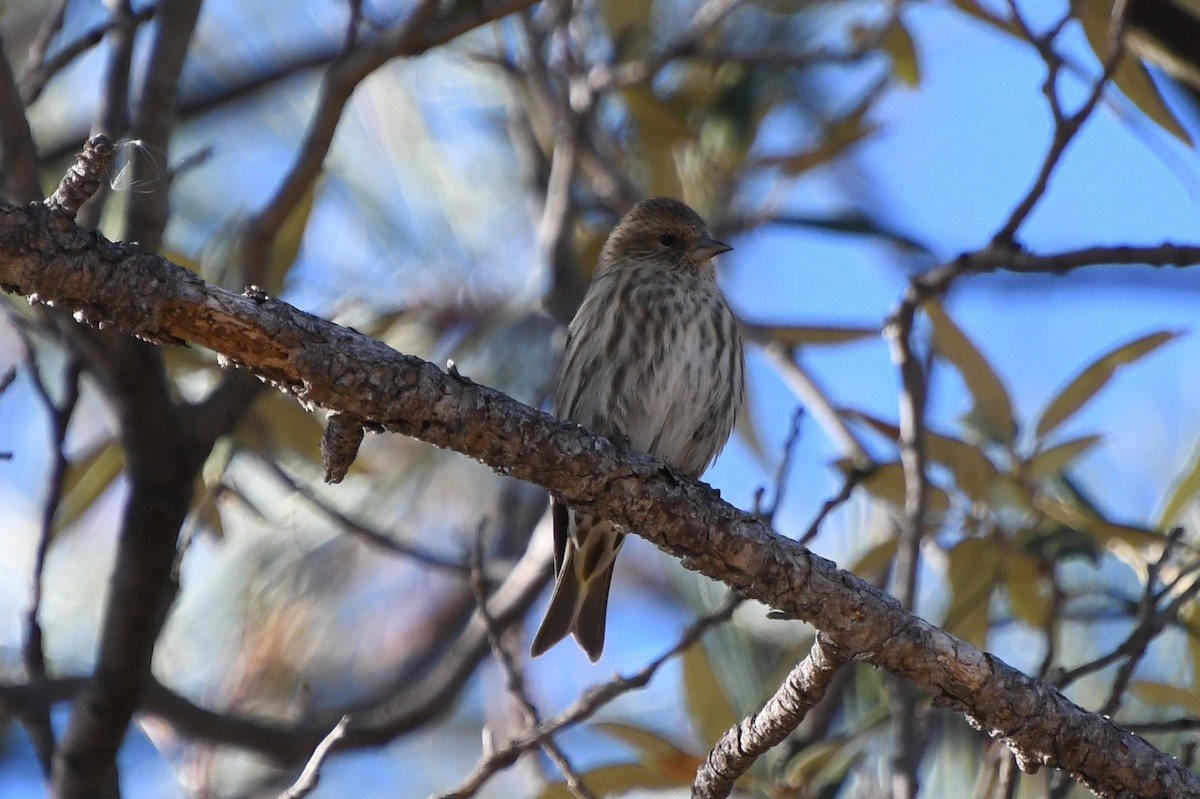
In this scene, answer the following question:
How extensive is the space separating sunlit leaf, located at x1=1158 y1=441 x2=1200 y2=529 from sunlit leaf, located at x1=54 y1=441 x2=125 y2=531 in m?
A: 2.52

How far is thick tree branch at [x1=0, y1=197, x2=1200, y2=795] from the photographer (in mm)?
2033

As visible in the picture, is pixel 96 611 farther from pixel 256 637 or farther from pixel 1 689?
pixel 1 689

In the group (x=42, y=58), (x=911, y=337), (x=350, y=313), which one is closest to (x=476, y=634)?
(x=350, y=313)

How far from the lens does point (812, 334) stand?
13.4 feet

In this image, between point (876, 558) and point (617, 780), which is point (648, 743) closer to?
point (617, 780)

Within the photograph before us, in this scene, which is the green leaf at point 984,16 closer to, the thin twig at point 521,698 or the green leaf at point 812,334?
the green leaf at point 812,334


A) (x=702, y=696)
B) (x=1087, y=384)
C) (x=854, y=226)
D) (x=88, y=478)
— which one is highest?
(x=854, y=226)

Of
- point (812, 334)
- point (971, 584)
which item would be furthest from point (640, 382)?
point (971, 584)

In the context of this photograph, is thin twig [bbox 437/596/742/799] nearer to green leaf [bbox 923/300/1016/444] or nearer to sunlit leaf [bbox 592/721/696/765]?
sunlit leaf [bbox 592/721/696/765]

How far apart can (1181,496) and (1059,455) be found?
285 mm

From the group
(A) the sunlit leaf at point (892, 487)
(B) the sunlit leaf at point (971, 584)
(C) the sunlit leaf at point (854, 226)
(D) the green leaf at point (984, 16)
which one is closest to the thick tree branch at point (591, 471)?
(B) the sunlit leaf at point (971, 584)

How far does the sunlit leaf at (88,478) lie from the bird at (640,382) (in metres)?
1.14

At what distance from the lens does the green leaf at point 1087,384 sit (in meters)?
3.31

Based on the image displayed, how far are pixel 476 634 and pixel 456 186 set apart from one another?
2313mm
